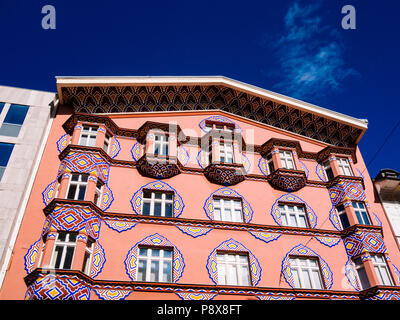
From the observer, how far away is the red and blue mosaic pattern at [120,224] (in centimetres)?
1791

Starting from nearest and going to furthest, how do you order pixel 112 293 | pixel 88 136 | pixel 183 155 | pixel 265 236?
pixel 112 293 → pixel 265 236 → pixel 88 136 → pixel 183 155

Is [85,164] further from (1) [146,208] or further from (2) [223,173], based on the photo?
(2) [223,173]

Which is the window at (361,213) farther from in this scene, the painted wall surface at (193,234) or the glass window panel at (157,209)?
the glass window panel at (157,209)

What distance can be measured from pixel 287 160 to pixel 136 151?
918 cm

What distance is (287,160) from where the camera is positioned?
23.4 meters

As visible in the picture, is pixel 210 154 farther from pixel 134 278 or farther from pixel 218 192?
pixel 134 278

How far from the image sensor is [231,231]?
1914 cm

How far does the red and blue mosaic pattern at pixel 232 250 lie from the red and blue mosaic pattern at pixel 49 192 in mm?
8056

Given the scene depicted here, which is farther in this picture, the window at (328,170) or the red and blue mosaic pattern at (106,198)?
the window at (328,170)

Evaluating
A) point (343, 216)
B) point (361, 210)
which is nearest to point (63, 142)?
point (343, 216)

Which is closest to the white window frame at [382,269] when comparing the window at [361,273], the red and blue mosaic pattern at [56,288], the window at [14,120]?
the window at [361,273]

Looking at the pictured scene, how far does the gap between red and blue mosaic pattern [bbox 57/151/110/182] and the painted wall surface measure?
1.66ft
